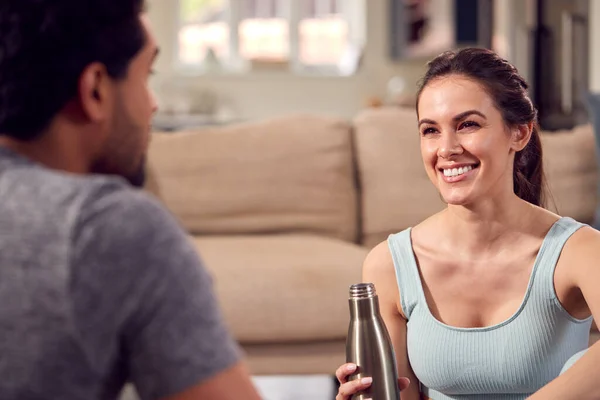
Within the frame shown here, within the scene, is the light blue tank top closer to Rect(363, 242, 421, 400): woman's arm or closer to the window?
Rect(363, 242, 421, 400): woman's arm

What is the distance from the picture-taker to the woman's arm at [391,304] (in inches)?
54.8

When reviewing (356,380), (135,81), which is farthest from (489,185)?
(135,81)

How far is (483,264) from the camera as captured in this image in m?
1.41

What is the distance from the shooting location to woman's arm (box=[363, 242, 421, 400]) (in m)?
1.39

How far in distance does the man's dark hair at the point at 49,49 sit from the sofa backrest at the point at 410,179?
2.48m

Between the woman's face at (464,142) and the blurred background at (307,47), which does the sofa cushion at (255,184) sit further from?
the blurred background at (307,47)

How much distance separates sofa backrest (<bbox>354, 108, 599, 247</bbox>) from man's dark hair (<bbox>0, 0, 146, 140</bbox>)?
248 cm

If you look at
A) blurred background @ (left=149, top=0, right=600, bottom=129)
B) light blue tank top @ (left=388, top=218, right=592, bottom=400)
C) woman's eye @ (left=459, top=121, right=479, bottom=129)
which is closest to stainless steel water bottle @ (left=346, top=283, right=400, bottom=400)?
light blue tank top @ (left=388, top=218, right=592, bottom=400)

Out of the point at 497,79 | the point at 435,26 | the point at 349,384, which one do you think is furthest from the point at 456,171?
the point at 435,26

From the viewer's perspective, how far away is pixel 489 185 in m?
1.35

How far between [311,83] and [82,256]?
697 cm

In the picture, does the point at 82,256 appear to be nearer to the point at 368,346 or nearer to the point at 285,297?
the point at 368,346

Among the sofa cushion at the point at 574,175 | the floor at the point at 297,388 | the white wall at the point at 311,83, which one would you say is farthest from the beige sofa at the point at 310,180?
the white wall at the point at 311,83

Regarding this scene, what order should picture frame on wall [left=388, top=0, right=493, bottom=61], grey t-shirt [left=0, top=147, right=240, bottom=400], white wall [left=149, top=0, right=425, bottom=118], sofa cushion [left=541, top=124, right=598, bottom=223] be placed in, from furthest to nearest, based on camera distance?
white wall [left=149, top=0, right=425, bottom=118]
picture frame on wall [left=388, top=0, right=493, bottom=61]
sofa cushion [left=541, top=124, right=598, bottom=223]
grey t-shirt [left=0, top=147, right=240, bottom=400]
